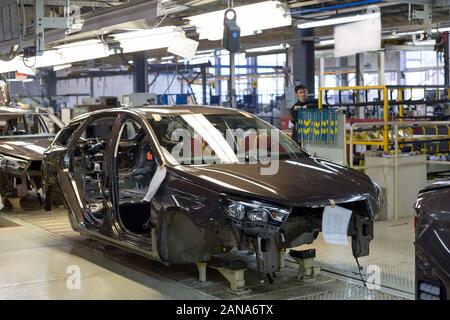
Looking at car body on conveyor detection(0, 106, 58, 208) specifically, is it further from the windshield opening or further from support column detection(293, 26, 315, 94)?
support column detection(293, 26, 315, 94)

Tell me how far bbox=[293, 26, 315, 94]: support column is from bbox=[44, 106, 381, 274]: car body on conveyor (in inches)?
365

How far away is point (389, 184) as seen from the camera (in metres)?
8.10

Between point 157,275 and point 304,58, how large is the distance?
10.7 metres

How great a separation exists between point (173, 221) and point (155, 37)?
5898 mm

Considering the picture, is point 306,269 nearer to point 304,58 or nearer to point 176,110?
point 176,110

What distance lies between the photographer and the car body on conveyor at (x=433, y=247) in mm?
3018

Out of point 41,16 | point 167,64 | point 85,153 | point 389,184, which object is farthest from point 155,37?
point 167,64

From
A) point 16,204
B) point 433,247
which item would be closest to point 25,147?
point 16,204

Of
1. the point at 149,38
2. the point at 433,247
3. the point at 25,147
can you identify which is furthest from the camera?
the point at 149,38

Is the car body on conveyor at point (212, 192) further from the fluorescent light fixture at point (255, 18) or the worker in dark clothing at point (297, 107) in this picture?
the worker in dark clothing at point (297, 107)

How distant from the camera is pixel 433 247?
3.09m

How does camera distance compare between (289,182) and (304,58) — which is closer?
(289,182)

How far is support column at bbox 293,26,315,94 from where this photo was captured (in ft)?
50.6

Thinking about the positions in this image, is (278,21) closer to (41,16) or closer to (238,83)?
(41,16)
